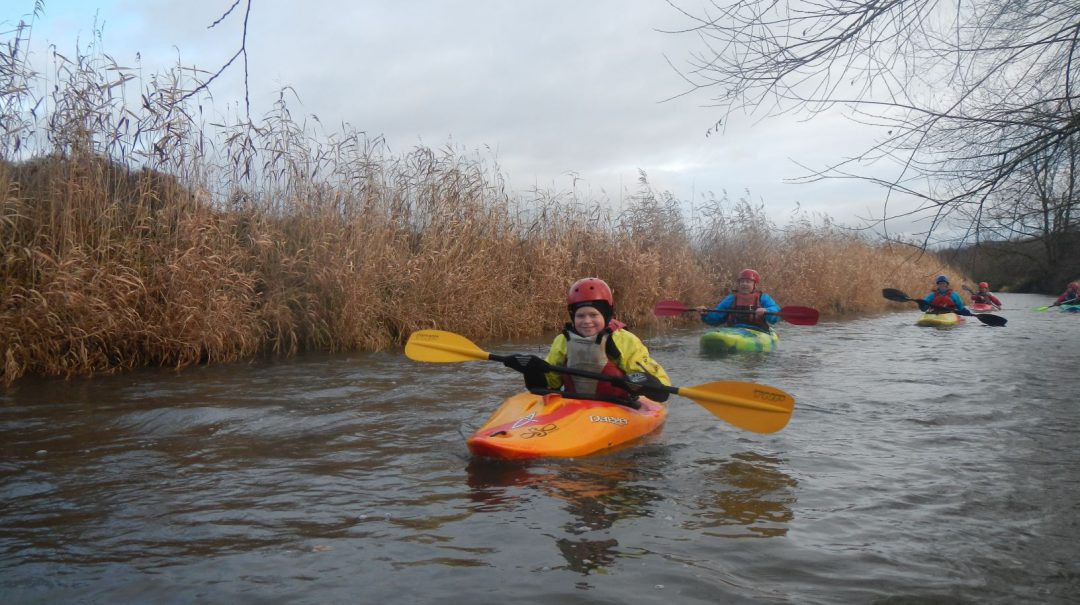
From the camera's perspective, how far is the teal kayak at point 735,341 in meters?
9.30

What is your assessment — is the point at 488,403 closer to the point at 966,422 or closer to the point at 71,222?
the point at 966,422

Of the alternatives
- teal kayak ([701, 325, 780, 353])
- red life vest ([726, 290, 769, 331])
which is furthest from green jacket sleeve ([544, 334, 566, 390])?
red life vest ([726, 290, 769, 331])

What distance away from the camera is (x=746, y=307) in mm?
10070

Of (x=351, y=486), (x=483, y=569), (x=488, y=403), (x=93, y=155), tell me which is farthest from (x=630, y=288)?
(x=483, y=569)

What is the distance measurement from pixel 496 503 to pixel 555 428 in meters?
0.92

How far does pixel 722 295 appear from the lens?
47.2ft

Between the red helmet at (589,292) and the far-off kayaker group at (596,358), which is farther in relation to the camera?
the red helmet at (589,292)

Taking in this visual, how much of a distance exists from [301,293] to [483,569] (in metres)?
6.15

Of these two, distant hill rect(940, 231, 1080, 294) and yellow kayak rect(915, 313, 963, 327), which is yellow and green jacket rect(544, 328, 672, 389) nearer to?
distant hill rect(940, 231, 1080, 294)

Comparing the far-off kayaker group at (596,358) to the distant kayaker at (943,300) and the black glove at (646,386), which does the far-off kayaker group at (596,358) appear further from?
the distant kayaker at (943,300)

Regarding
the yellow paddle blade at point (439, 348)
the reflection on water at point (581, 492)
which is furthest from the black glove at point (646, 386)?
the yellow paddle blade at point (439, 348)

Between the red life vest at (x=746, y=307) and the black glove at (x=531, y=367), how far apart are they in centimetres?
543

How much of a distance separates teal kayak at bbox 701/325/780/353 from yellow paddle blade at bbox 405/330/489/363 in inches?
176

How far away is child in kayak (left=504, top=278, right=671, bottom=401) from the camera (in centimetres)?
520
